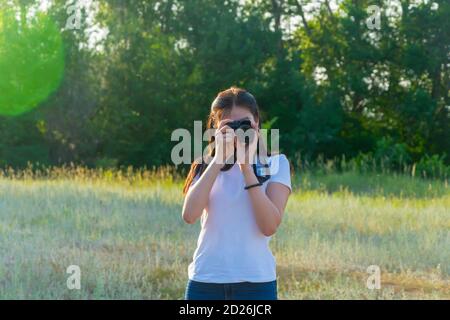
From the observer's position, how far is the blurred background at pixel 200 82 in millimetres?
22500

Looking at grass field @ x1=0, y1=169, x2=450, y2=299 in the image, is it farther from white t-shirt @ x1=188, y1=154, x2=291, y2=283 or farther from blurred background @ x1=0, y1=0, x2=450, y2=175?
blurred background @ x1=0, y1=0, x2=450, y2=175

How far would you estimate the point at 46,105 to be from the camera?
22.7 metres

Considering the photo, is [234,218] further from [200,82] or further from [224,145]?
[200,82]

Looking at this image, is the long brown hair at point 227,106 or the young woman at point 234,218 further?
the long brown hair at point 227,106

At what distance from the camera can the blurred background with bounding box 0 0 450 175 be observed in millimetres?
22500

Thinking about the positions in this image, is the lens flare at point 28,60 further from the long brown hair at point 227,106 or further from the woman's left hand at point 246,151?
the woman's left hand at point 246,151

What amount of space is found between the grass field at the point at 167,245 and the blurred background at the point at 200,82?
1108cm

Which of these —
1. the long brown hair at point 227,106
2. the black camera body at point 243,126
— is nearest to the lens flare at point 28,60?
the long brown hair at point 227,106

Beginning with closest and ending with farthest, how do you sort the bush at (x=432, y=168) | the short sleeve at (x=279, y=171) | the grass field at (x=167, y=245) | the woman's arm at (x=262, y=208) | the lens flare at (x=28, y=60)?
the woman's arm at (x=262, y=208), the short sleeve at (x=279, y=171), the grass field at (x=167, y=245), the bush at (x=432, y=168), the lens flare at (x=28, y=60)

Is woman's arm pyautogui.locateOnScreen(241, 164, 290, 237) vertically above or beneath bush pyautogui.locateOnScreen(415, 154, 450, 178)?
above

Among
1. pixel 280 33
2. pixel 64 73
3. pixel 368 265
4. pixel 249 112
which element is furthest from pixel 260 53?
pixel 249 112

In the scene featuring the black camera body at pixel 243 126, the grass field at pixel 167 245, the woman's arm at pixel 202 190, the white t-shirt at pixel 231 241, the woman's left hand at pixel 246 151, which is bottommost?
the grass field at pixel 167 245

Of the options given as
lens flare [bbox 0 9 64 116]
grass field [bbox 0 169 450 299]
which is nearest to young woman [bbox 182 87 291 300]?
grass field [bbox 0 169 450 299]

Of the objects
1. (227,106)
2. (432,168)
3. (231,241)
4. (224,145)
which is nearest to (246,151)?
(224,145)
